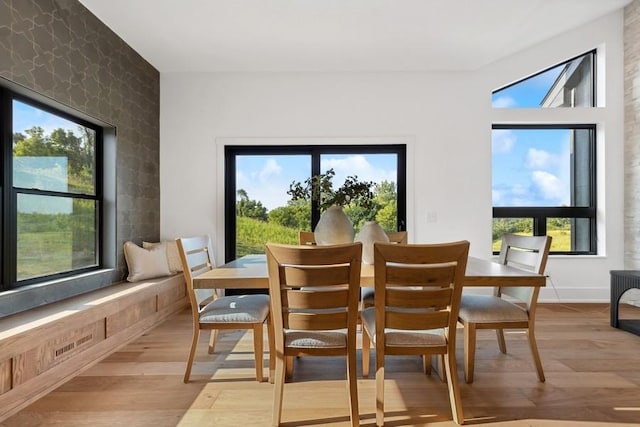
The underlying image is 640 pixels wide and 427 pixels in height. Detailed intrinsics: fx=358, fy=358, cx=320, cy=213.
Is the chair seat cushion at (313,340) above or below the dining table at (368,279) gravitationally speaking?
below

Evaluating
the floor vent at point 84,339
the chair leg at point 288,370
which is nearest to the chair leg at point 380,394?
the chair leg at point 288,370

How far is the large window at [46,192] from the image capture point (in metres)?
2.37

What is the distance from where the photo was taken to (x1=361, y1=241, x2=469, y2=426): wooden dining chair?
158 cm

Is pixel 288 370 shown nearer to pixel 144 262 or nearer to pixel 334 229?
pixel 334 229

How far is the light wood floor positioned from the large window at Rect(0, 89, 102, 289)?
901mm

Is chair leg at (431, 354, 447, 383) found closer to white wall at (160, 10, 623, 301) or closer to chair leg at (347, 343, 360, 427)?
chair leg at (347, 343, 360, 427)

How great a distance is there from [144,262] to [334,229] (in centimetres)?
220

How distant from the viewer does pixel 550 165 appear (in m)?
4.31

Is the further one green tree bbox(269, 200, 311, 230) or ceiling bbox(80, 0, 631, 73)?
green tree bbox(269, 200, 311, 230)

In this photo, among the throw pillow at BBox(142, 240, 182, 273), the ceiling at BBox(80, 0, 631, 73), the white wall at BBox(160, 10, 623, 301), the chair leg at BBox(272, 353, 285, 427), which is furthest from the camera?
the white wall at BBox(160, 10, 623, 301)

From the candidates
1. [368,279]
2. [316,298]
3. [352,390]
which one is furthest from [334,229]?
[352,390]

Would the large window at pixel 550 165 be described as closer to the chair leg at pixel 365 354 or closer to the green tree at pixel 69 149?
the chair leg at pixel 365 354

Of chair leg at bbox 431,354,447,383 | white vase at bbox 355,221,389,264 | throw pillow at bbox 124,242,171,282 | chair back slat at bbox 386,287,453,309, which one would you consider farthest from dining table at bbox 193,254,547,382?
throw pillow at bbox 124,242,171,282

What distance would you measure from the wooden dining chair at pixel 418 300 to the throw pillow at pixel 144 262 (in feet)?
8.54
